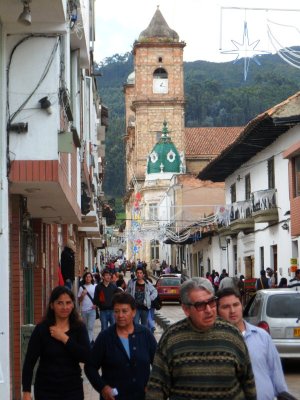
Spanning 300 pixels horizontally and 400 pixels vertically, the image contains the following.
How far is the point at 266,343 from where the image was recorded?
6.99 metres

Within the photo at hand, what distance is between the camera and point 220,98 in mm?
166125

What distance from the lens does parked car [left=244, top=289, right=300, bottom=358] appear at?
16.0 meters

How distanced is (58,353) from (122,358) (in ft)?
1.65

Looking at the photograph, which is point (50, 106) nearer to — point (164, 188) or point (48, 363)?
point (48, 363)

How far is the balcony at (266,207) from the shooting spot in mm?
35562

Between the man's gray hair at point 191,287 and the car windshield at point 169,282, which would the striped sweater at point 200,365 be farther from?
the car windshield at point 169,282

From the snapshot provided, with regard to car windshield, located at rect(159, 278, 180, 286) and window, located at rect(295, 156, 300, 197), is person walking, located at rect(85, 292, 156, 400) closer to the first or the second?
window, located at rect(295, 156, 300, 197)

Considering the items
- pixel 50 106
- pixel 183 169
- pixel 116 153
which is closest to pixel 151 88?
pixel 183 169

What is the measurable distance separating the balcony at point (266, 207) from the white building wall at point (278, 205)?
253mm

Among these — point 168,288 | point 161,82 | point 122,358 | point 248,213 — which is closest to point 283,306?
point 122,358

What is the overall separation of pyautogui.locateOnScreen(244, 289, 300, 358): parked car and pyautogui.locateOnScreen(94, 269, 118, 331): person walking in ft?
9.15

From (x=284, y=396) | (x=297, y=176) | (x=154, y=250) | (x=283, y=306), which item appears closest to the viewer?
(x=284, y=396)

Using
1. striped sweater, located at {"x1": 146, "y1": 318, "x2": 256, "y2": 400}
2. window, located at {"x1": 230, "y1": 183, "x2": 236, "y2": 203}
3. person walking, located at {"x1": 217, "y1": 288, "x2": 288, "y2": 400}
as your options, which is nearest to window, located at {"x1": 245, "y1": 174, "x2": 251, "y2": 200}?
window, located at {"x1": 230, "y1": 183, "x2": 236, "y2": 203}

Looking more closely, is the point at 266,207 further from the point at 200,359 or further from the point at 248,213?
the point at 200,359
